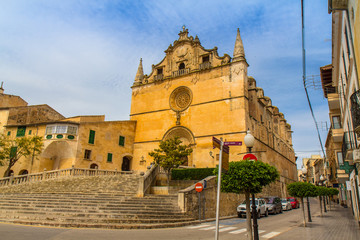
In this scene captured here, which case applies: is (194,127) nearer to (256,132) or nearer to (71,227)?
(256,132)

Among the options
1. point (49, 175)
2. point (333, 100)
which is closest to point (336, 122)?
point (333, 100)

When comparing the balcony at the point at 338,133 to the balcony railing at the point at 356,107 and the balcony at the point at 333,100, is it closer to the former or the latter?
the balcony at the point at 333,100

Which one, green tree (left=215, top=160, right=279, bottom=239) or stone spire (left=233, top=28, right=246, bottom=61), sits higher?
stone spire (left=233, top=28, right=246, bottom=61)

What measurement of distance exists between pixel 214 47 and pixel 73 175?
68.7ft

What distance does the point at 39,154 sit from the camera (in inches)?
1085

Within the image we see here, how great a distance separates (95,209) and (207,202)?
7226 mm

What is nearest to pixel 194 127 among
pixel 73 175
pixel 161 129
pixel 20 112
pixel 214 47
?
pixel 161 129

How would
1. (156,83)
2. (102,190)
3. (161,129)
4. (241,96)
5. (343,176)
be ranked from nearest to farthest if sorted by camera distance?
1. (102,190)
2. (343,176)
3. (241,96)
4. (161,129)
5. (156,83)

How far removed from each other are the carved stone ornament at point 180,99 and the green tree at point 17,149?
50.5ft

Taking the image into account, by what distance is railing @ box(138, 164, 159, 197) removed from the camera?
1672 cm

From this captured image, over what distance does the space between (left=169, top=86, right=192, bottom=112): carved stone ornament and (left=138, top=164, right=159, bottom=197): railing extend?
37.6 feet

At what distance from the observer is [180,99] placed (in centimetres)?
3216

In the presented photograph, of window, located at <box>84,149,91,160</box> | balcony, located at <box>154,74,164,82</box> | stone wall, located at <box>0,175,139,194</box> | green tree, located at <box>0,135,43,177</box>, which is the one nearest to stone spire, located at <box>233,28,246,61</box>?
balcony, located at <box>154,74,164,82</box>

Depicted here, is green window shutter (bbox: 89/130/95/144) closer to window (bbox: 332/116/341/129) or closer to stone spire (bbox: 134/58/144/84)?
stone spire (bbox: 134/58/144/84)
